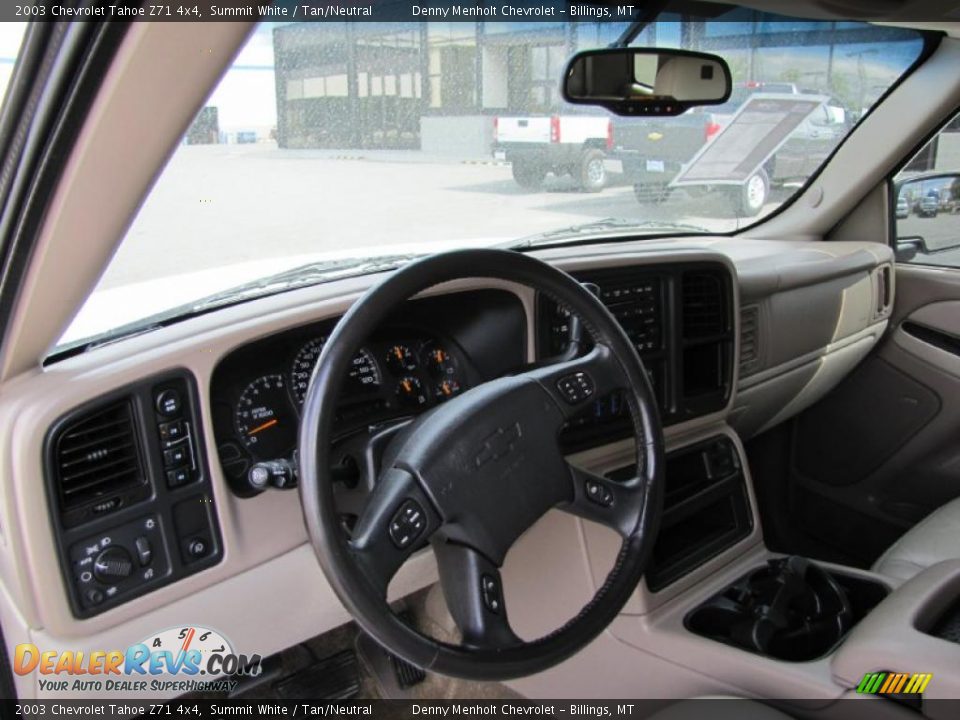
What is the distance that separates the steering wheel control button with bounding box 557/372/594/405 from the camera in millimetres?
1673

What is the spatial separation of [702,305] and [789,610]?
2.94 feet

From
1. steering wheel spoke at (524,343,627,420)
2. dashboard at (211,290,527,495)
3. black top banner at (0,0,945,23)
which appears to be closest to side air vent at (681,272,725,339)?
dashboard at (211,290,527,495)

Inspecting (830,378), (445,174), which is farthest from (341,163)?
(830,378)

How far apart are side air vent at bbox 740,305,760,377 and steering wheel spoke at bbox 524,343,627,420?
50.7 inches

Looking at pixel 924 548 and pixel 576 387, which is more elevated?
pixel 576 387

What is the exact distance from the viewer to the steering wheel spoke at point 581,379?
1666mm

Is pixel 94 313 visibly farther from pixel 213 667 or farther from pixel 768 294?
pixel 768 294

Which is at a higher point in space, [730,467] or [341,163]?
[341,163]

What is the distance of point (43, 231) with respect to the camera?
1253 millimetres

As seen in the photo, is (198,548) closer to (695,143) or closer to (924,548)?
(924,548)

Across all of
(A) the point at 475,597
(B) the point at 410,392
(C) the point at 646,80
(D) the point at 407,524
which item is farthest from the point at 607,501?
(C) the point at 646,80

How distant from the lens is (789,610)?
2273mm

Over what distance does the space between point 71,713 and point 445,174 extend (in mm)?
1782

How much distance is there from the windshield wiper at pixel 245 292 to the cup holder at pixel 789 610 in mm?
1249
